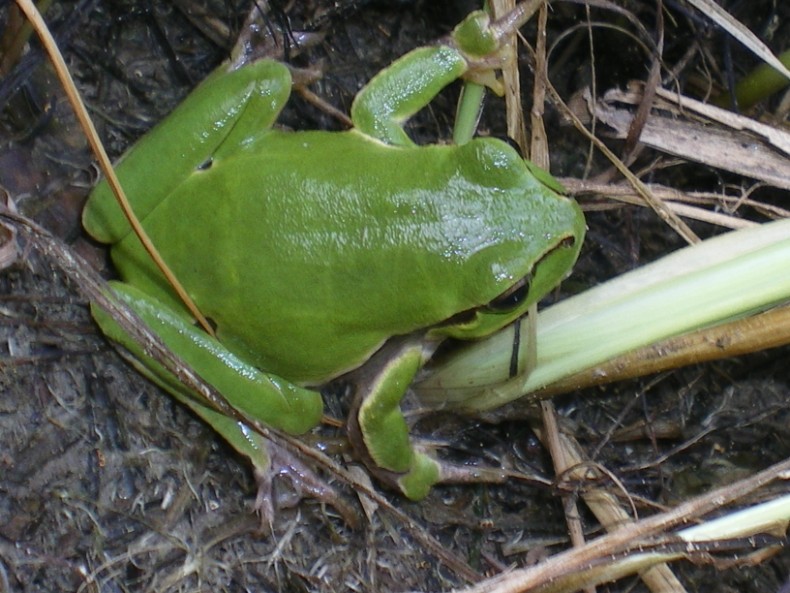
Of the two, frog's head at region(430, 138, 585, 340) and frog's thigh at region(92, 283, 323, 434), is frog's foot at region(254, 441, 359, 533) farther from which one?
frog's head at region(430, 138, 585, 340)

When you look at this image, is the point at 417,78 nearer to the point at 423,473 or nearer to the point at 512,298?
the point at 512,298

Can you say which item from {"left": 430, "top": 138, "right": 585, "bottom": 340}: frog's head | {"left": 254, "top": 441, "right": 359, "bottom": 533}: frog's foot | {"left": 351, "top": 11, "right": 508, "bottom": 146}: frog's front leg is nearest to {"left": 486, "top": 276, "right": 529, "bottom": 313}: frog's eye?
{"left": 430, "top": 138, "right": 585, "bottom": 340}: frog's head

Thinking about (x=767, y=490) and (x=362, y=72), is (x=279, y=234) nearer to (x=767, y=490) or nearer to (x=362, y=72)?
(x=362, y=72)

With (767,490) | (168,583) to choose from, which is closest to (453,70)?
(767,490)

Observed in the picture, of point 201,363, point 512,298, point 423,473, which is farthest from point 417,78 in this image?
point 423,473

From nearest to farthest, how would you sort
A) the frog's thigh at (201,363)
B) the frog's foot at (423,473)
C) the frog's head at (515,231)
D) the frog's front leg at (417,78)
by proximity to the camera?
the frog's head at (515,231), the frog's thigh at (201,363), the frog's front leg at (417,78), the frog's foot at (423,473)

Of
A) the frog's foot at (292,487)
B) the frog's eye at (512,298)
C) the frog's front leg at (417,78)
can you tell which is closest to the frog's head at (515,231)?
the frog's eye at (512,298)

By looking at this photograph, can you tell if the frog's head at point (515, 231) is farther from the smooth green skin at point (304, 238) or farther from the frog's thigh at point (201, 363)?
the frog's thigh at point (201, 363)
